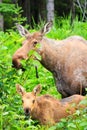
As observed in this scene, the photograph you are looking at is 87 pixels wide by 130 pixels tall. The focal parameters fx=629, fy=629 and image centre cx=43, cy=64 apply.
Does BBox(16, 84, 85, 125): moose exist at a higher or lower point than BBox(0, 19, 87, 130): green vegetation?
lower

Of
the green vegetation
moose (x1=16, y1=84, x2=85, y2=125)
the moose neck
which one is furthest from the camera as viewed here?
the moose neck

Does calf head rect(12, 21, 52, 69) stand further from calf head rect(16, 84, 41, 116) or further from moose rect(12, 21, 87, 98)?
calf head rect(16, 84, 41, 116)

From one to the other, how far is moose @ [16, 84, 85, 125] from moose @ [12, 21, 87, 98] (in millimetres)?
607

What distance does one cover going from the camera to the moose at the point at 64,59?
1005 cm

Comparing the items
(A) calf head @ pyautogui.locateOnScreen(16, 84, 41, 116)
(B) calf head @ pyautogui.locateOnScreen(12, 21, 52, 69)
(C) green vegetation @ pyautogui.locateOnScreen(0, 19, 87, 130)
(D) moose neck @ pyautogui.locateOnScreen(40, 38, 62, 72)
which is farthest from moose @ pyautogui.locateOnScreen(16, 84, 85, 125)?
(D) moose neck @ pyautogui.locateOnScreen(40, 38, 62, 72)

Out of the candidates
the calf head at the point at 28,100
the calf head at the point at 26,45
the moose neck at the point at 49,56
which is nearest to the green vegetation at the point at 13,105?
the calf head at the point at 28,100

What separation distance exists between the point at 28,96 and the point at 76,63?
1.51 meters

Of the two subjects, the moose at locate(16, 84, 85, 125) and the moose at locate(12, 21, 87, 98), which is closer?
the moose at locate(16, 84, 85, 125)

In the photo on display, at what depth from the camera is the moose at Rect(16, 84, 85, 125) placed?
351 inches

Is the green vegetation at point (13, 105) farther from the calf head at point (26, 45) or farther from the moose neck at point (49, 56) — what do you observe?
the moose neck at point (49, 56)

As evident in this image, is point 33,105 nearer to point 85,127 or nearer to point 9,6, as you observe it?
point 85,127

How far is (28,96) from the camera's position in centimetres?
892

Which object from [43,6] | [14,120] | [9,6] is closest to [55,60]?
[14,120]

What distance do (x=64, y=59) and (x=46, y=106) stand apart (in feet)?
4.15
